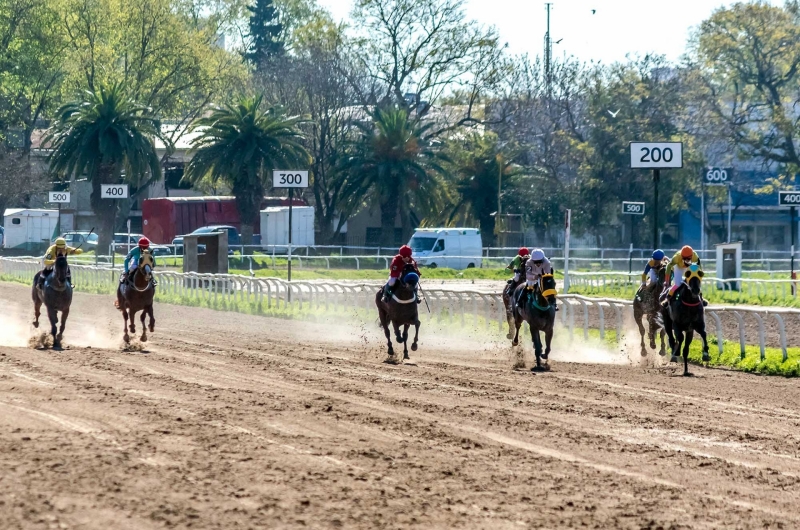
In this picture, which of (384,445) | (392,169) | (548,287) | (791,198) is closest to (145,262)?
(548,287)

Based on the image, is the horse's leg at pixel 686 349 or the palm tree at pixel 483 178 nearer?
the horse's leg at pixel 686 349

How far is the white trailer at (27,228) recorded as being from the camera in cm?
6412

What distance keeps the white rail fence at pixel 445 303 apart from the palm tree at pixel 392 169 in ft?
69.1

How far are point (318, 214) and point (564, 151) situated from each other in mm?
13778

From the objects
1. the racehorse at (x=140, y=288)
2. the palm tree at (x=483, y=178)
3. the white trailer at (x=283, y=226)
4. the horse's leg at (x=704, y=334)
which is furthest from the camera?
the palm tree at (x=483, y=178)

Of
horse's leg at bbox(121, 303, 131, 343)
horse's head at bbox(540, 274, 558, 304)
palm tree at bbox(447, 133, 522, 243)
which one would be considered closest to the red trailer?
palm tree at bbox(447, 133, 522, 243)

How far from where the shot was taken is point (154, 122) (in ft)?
195

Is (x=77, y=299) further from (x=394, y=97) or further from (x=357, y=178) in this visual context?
(x=394, y=97)

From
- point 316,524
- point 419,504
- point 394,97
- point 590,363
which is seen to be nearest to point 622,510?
point 419,504

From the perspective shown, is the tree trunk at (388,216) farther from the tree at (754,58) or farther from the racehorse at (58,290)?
the racehorse at (58,290)

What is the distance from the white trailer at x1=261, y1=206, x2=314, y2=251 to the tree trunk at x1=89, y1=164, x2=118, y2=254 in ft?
22.4

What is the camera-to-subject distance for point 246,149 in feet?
179

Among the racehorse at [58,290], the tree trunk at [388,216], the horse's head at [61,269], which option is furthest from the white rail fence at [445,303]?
the tree trunk at [388,216]

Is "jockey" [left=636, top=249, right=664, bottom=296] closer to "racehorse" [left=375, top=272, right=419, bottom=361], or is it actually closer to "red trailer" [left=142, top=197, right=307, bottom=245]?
"racehorse" [left=375, top=272, right=419, bottom=361]
